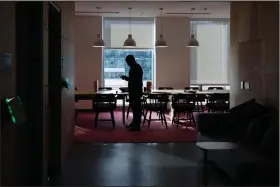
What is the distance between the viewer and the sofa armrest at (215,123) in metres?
5.74

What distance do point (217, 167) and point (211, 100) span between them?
4.12 metres

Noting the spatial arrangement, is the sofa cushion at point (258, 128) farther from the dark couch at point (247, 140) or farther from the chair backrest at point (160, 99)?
the chair backrest at point (160, 99)

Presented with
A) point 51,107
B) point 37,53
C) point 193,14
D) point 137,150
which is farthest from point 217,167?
point 193,14

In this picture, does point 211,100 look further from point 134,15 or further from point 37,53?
point 37,53

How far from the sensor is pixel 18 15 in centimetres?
338

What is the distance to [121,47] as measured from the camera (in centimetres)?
1259

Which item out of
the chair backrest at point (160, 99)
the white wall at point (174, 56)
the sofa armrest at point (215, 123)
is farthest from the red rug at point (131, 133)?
the white wall at point (174, 56)

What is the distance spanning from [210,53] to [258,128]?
320 inches

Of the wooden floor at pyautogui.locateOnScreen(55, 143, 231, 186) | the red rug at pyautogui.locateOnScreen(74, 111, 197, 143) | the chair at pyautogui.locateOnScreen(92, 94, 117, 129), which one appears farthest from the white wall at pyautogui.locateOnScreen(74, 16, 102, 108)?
the wooden floor at pyautogui.locateOnScreen(55, 143, 231, 186)

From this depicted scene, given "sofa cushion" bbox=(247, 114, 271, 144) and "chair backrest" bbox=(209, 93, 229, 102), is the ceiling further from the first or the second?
"sofa cushion" bbox=(247, 114, 271, 144)

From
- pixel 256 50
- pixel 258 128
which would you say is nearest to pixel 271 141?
pixel 258 128

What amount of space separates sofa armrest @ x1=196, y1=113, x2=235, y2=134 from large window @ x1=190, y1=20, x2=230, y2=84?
22.6 ft

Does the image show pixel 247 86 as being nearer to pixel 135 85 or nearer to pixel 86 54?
pixel 135 85

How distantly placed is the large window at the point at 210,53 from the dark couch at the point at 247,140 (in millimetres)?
6908
